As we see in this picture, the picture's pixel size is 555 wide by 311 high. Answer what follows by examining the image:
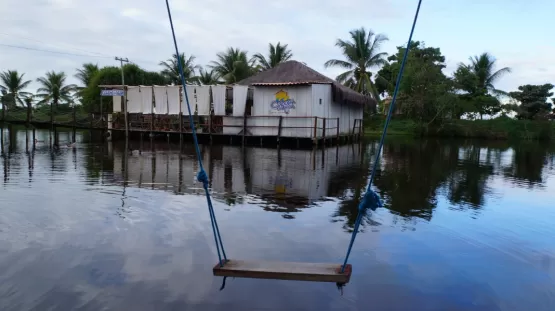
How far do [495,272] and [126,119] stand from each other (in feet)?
81.4

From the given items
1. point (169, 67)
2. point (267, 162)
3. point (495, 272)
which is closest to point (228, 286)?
point (495, 272)

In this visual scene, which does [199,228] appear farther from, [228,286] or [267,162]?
[267,162]

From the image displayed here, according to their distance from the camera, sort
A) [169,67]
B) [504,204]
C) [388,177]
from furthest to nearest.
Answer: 1. [169,67]
2. [388,177]
3. [504,204]

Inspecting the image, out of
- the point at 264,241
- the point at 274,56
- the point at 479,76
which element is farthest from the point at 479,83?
the point at 264,241

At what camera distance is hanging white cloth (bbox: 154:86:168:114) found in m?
25.5

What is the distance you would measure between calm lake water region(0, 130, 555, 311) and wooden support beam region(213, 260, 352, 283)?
36 centimetres

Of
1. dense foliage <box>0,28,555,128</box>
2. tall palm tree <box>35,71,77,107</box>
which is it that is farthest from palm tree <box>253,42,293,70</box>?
tall palm tree <box>35,71,77,107</box>

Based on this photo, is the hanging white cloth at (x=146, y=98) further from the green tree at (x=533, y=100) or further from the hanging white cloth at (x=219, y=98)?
the green tree at (x=533, y=100)

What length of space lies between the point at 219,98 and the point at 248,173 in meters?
12.2

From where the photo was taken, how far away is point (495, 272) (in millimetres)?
5160

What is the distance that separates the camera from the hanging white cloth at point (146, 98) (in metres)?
26.2

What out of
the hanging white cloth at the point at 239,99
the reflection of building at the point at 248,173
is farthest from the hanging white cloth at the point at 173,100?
the reflection of building at the point at 248,173

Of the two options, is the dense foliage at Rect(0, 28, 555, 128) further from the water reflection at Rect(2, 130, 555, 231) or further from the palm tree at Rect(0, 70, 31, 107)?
the water reflection at Rect(2, 130, 555, 231)

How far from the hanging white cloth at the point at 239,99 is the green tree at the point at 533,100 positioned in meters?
30.0
